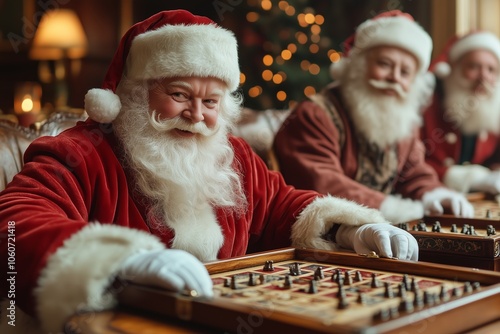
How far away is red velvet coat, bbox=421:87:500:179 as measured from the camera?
13.8 ft

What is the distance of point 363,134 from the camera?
10.4 feet

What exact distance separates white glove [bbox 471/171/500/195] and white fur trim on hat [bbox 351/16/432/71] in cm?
82

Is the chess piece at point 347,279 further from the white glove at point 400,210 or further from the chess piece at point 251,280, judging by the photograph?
the white glove at point 400,210

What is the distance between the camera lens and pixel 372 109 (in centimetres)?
316

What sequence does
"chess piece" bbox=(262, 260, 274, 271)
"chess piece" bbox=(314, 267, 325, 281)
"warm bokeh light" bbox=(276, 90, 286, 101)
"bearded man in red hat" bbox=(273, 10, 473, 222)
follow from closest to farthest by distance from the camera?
1. "chess piece" bbox=(314, 267, 325, 281)
2. "chess piece" bbox=(262, 260, 274, 271)
3. "bearded man in red hat" bbox=(273, 10, 473, 222)
4. "warm bokeh light" bbox=(276, 90, 286, 101)

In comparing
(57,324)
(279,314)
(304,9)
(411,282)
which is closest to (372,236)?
(411,282)

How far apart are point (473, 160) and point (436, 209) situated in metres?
1.77

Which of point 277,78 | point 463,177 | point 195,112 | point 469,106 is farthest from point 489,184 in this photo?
point 195,112

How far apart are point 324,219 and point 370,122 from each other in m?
1.26

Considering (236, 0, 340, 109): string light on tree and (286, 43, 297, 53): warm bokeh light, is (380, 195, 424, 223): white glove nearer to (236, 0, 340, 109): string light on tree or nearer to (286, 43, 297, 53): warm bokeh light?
(236, 0, 340, 109): string light on tree

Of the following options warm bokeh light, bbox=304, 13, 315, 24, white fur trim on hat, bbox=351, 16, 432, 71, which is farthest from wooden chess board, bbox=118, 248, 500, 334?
warm bokeh light, bbox=304, 13, 315, 24

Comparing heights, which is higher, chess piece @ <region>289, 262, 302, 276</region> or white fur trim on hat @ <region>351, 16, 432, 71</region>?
white fur trim on hat @ <region>351, 16, 432, 71</region>

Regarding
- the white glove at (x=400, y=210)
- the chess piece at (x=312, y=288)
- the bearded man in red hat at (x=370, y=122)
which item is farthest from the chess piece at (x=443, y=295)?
the bearded man in red hat at (x=370, y=122)

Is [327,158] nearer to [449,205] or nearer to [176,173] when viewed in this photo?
[449,205]
